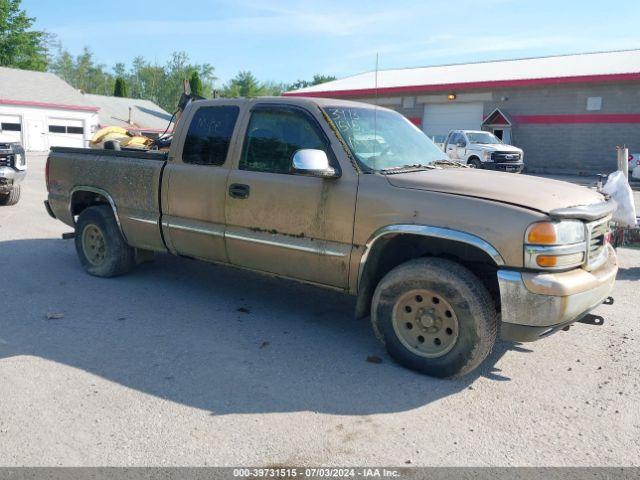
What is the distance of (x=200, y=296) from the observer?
5754 millimetres

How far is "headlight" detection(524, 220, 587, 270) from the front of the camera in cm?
354

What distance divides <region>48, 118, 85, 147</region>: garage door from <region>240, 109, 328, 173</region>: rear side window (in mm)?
42479

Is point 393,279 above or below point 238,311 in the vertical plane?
above

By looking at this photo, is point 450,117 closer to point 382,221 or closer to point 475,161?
point 475,161

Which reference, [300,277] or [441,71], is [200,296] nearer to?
[300,277]

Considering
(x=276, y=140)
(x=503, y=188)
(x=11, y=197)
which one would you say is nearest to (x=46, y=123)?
(x=11, y=197)

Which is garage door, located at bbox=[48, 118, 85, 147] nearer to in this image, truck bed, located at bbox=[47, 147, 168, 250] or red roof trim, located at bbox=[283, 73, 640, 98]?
red roof trim, located at bbox=[283, 73, 640, 98]

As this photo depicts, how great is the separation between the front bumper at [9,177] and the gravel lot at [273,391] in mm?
6060

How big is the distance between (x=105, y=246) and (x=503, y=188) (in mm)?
4344

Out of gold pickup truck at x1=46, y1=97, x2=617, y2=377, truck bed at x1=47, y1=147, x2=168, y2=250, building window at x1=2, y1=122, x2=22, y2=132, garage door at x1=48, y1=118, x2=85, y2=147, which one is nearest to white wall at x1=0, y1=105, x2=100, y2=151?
garage door at x1=48, y1=118, x2=85, y2=147

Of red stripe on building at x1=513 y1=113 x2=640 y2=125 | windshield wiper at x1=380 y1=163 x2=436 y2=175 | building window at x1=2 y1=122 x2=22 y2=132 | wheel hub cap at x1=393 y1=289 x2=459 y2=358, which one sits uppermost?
red stripe on building at x1=513 y1=113 x2=640 y2=125

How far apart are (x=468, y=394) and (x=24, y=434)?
2.76 meters

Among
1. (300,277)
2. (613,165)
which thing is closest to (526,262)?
(300,277)

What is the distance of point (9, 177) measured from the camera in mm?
10773
